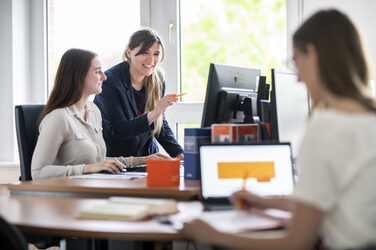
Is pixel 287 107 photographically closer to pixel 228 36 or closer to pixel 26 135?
pixel 26 135

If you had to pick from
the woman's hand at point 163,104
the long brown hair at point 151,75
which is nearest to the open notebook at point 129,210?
the woman's hand at point 163,104

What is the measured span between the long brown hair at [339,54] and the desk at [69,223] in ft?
1.68

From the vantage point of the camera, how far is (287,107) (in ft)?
6.57

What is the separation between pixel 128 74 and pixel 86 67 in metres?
0.52

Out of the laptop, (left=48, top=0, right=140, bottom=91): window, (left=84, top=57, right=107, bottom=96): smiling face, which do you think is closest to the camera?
the laptop

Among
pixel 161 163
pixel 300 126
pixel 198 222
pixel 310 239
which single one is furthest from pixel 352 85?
pixel 300 126

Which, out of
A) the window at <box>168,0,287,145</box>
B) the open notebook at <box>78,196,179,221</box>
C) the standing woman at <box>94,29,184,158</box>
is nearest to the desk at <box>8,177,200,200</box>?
the open notebook at <box>78,196,179,221</box>

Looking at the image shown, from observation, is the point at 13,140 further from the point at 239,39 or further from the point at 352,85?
the point at 352,85

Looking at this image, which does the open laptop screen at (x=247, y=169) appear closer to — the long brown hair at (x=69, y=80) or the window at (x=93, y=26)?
the long brown hair at (x=69, y=80)

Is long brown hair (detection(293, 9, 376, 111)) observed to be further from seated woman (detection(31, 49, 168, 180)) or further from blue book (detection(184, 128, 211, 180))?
seated woman (detection(31, 49, 168, 180))

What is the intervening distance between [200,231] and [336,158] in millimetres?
351

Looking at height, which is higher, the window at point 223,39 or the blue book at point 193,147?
the window at point 223,39

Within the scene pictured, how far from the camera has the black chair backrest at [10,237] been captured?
120 cm

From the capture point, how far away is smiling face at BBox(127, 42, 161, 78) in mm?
3010
